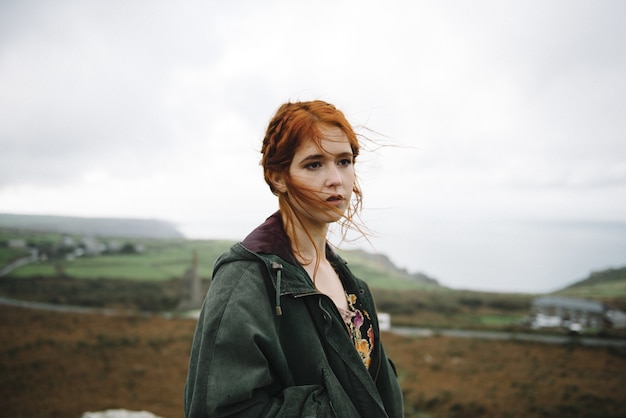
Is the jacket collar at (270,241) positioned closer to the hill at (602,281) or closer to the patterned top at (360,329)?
the patterned top at (360,329)

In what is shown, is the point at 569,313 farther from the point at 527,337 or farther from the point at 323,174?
the point at 323,174

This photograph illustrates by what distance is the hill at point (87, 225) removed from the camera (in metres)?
85.0

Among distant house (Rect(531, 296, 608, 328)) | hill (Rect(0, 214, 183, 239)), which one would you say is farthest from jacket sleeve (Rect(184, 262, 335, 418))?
hill (Rect(0, 214, 183, 239))

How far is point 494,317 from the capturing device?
37.7m

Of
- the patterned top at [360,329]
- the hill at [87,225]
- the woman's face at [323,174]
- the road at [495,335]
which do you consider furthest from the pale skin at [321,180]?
the hill at [87,225]

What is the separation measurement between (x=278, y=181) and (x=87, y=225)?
10735 centimetres

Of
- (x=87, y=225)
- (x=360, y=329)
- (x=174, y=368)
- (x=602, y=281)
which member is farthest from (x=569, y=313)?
(x=87, y=225)

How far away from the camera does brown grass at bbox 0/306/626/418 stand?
31.6ft

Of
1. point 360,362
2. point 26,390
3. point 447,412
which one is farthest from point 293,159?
point 26,390

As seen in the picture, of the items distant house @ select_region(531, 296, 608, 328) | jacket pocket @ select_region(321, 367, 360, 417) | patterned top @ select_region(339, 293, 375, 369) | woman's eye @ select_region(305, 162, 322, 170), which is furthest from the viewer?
distant house @ select_region(531, 296, 608, 328)

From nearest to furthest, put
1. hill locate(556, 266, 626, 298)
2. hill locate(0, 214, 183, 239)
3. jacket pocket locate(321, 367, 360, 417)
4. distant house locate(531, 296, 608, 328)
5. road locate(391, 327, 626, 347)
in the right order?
jacket pocket locate(321, 367, 360, 417) < road locate(391, 327, 626, 347) < distant house locate(531, 296, 608, 328) < hill locate(556, 266, 626, 298) < hill locate(0, 214, 183, 239)

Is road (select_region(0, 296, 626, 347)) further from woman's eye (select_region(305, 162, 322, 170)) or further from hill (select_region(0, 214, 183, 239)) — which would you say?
hill (select_region(0, 214, 183, 239))

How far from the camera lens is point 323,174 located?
1.44m

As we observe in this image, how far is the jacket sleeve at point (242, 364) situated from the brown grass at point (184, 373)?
30.5ft
